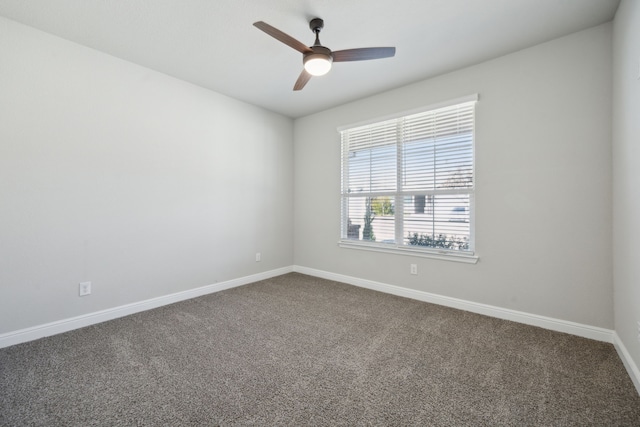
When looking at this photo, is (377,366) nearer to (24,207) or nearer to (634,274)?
(634,274)

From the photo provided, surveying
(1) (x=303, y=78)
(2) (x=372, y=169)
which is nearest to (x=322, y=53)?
(1) (x=303, y=78)

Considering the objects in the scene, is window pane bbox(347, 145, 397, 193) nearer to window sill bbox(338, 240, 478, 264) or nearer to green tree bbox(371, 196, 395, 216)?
green tree bbox(371, 196, 395, 216)

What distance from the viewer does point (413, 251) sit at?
11.1 feet

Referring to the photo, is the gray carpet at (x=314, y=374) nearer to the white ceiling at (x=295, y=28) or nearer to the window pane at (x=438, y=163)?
the window pane at (x=438, y=163)

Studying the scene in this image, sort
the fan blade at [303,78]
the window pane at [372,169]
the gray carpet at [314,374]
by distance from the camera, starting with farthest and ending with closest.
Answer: the window pane at [372,169] < the fan blade at [303,78] < the gray carpet at [314,374]

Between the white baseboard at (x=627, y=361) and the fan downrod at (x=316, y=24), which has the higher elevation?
the fan downrod at (x=316, y=24)

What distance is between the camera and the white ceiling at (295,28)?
207cm

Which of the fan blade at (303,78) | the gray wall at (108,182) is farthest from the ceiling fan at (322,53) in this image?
the gray wall at (108,182)

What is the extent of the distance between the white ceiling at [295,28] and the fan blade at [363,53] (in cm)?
31

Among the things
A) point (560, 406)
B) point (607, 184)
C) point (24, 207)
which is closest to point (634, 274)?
point (607, 184)

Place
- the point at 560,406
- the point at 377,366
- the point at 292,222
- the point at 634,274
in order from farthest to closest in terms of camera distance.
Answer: the point at 292,222, the point at 377,366, the point at 634,274, the point at 560,406

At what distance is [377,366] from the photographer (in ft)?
6.37

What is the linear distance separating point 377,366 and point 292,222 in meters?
3.04

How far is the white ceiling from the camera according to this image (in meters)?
2.07
